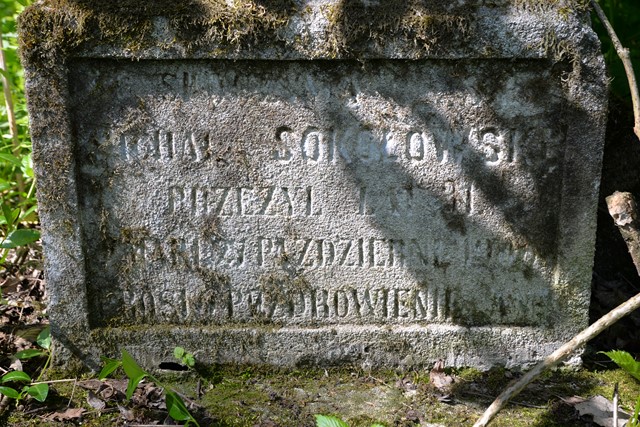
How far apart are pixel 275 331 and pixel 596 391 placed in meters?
1.37

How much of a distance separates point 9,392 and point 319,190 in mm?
1437

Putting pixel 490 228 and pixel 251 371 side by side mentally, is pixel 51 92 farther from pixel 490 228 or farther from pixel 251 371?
pixel 490 228

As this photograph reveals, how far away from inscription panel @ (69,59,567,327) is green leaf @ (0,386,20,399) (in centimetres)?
42

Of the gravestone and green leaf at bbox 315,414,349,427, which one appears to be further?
the gravestone

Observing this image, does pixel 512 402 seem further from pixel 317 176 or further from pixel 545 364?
pixel 317 176

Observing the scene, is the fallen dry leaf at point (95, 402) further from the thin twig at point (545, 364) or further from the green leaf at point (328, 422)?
the thin twig at point (545, 364)

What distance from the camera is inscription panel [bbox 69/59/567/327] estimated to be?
259cm

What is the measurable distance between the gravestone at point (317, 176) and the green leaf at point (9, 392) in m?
0.30

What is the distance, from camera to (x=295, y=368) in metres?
2.92

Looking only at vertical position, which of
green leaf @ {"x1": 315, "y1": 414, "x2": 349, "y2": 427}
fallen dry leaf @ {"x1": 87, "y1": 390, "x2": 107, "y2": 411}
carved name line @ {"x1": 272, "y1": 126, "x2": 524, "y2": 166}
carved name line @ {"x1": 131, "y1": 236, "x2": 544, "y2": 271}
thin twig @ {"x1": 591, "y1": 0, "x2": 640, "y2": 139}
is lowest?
fallen dry leaf @ {"x1": 87, "y1": 390, "x2": 107, "y2": 411}

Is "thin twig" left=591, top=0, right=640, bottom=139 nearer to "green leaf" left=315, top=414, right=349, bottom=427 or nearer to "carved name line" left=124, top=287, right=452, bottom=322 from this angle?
"carved name line" left=124, top=287, right=452, bottom=322

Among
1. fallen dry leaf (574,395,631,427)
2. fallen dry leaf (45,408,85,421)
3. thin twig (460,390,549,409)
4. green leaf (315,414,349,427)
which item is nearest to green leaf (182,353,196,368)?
fallen dry leaf (45,408,85,421)

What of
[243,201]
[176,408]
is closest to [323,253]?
[243,201]

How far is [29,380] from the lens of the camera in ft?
8.66
